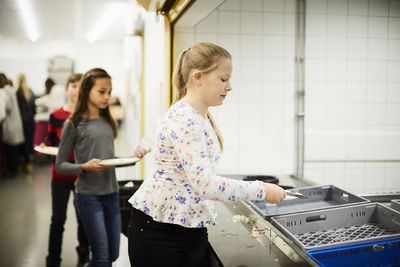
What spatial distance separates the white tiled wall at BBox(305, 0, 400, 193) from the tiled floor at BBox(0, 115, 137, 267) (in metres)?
1.53

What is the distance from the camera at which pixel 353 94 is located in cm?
224

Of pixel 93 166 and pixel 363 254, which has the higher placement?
pixel 93 166

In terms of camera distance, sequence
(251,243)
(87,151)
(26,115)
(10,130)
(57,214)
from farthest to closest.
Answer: (26,115)
(10,130)
(57,214)
(87,151)
(251,243)

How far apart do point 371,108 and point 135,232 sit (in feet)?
4.30

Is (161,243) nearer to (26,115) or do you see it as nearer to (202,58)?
(202,58)

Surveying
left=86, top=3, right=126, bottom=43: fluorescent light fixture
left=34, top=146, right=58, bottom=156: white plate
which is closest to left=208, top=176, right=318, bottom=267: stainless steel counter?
left=34, top=146, right=58, bottom=156: white plate

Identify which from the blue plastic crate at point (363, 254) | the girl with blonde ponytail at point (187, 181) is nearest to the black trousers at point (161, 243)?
the girl with blonde ponytail at point (187, 181)

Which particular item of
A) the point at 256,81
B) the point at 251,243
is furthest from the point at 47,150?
the point at 251,243

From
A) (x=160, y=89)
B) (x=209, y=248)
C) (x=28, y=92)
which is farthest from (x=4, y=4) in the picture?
(x=209, y=248)

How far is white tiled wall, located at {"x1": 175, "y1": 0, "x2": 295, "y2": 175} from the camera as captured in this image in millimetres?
2838

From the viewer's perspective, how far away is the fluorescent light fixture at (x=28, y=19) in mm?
7707

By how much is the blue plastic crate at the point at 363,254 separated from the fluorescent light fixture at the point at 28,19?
7548 mm

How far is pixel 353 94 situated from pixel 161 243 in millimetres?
1471

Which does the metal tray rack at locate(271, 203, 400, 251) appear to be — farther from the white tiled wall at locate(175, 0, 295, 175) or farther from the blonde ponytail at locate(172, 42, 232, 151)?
the white tiled wall at locate(175, 0, 295, 175)
